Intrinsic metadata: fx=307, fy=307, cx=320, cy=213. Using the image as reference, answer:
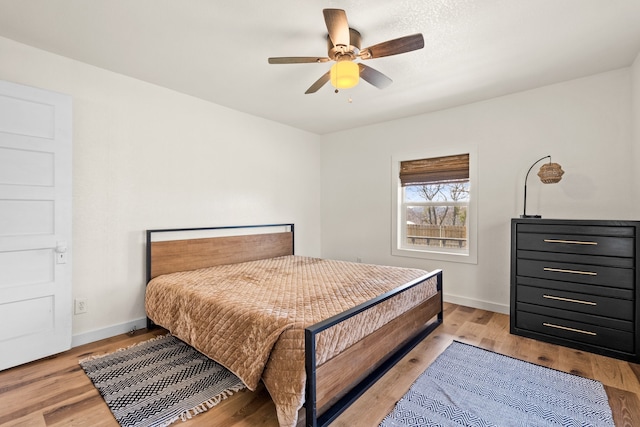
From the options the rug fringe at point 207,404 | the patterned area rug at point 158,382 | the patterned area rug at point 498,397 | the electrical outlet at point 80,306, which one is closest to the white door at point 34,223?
the electrical outlet at point 80,306

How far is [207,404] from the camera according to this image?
6.06 ft

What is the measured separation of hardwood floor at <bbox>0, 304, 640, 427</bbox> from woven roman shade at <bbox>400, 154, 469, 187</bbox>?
1.86 m

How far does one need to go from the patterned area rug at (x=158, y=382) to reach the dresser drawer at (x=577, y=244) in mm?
2715

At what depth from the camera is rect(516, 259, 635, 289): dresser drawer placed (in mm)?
2395

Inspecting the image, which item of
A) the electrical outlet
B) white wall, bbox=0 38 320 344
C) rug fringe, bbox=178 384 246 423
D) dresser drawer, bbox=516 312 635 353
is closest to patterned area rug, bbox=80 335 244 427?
rug fringe, bbox=178 384 246 423

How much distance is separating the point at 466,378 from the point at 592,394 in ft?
2.39

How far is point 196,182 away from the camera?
137 inches

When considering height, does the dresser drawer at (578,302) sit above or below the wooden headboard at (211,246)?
below

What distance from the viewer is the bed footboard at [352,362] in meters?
1.55

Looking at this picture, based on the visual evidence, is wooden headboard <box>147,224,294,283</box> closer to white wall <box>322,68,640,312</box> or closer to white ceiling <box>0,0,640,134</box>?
white wall <box>322,68,640,312</box>

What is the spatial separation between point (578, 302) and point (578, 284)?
0.15 metres

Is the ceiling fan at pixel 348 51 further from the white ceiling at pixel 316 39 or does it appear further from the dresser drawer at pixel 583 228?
the dresser drawer at pixel 583 228

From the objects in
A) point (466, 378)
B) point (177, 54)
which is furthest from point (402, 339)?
point (177, 54)

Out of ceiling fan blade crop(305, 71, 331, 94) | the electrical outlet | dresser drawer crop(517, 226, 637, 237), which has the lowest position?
the electrical outlet
